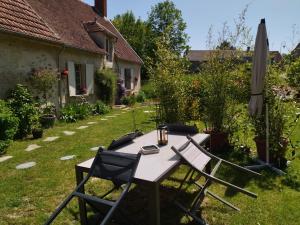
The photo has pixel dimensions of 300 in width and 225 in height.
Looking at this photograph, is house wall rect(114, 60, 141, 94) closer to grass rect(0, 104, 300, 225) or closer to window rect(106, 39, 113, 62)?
window rect(106, 39, 113, 62)

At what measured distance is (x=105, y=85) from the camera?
1360cm

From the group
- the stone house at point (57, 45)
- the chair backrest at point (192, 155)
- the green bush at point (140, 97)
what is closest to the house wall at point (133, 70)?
the stone house at point (57, 45)

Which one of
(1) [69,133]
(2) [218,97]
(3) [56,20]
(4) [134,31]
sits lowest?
(1) [69,133]

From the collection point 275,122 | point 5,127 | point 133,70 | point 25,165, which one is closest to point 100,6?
point 133,70

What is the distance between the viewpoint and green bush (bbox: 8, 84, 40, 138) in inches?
287

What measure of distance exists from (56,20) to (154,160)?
1065 cm

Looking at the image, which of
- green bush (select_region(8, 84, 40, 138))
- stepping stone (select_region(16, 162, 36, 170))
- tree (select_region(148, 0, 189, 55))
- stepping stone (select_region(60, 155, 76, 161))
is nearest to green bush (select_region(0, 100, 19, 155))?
green bush (select_region(8, 84, 40, 138))

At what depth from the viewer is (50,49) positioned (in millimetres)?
9805

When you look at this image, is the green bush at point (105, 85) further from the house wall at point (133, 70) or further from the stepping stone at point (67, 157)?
the stepping stone at point (67, 157)

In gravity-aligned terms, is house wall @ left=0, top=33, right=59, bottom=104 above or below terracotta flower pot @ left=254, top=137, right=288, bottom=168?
above

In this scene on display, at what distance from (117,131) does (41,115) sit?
2.72m

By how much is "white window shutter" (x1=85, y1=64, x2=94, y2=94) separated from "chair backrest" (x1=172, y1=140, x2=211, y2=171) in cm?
973

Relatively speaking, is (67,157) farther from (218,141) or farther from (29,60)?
(29,60)

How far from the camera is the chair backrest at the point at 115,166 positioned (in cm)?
259
